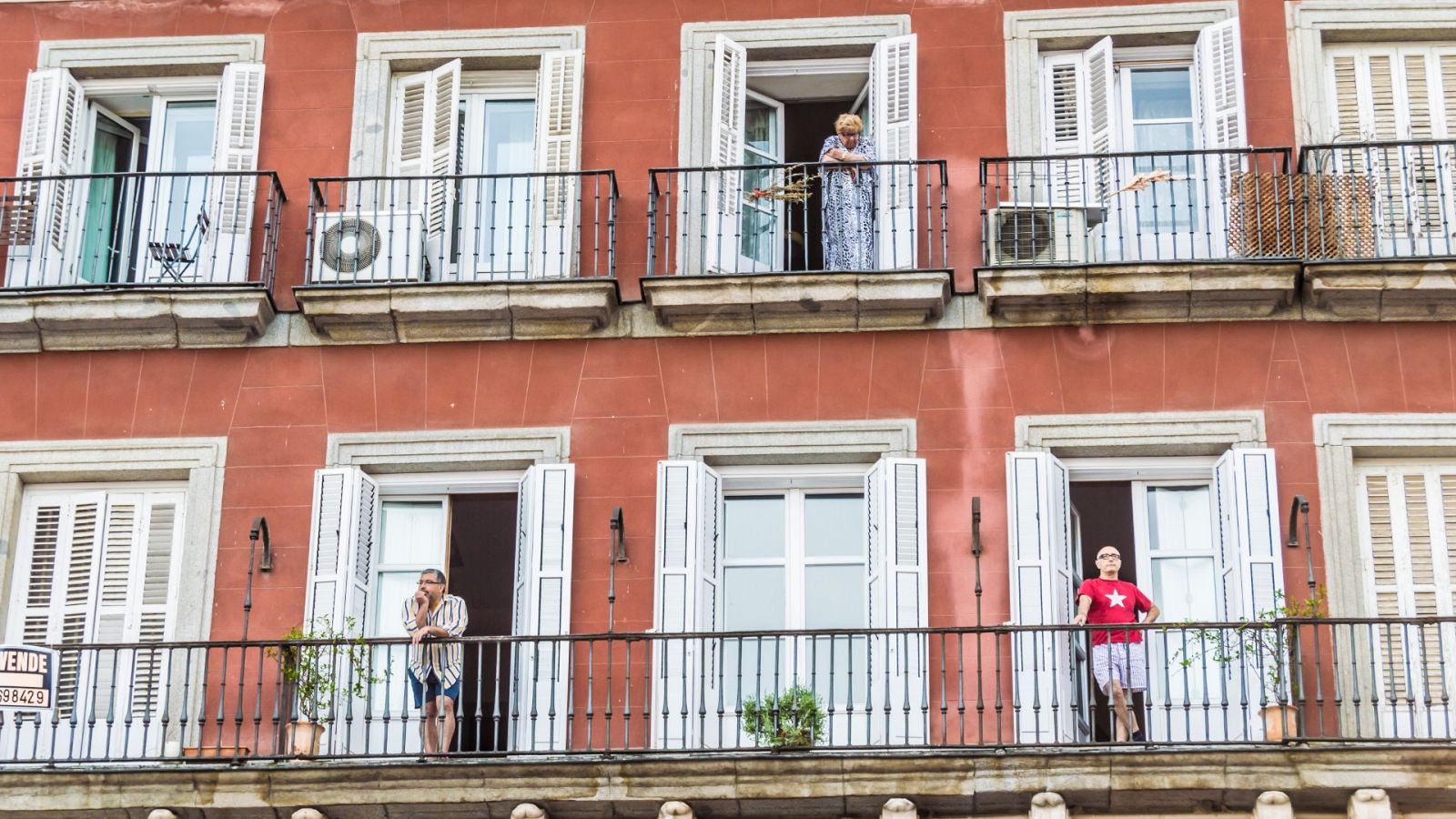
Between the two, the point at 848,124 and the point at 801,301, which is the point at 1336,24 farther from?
the point at 801,301

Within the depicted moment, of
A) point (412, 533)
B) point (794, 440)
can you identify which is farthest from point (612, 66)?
point (412, 533)

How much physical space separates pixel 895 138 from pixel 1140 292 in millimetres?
2018

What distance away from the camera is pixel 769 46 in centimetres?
1916

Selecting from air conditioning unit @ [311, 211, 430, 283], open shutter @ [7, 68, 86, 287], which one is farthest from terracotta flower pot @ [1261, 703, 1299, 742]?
open shutter @ [7, 68, 86, 287]

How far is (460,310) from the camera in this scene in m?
18.1

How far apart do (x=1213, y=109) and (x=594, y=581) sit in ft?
16.7

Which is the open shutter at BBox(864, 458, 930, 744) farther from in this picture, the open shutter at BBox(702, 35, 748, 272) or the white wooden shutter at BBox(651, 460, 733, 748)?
the open shutter at BBox(702, 35, 748, 272)

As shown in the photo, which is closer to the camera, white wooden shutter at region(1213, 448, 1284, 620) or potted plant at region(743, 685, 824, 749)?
potted plant at region(743, 685, 824, 749)

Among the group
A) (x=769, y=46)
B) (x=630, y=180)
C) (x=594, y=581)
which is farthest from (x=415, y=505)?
(x=769, y=46)

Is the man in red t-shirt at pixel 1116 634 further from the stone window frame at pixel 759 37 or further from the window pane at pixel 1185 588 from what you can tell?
the stone window frame at pixel 759 37

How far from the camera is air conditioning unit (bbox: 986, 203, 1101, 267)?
59.6 ft

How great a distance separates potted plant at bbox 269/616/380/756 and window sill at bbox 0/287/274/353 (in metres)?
2.16

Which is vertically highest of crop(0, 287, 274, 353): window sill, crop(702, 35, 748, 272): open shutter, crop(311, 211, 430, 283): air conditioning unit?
crop(702, 35, 748, 272): open shutter

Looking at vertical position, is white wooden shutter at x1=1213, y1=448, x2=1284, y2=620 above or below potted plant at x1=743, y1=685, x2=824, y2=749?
above
